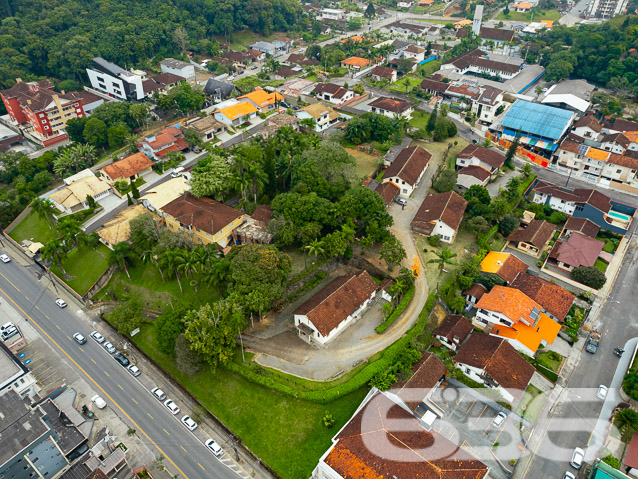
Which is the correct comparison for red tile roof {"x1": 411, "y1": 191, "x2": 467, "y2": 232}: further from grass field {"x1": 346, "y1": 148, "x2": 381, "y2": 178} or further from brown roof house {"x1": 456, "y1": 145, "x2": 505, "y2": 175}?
brown roof house {"x1": 456, "y1": 145, "x2": 505, "y2": 175}

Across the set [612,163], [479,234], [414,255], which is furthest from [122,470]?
[612,163]

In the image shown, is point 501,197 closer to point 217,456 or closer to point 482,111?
point 482,111

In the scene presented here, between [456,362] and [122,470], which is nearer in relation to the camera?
[122,470]

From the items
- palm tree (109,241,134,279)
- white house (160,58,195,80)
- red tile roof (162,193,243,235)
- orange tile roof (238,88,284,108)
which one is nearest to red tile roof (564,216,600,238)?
red tile roof (162,193,243,235)

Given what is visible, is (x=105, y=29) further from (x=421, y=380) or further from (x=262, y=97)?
(x=421, y=380)

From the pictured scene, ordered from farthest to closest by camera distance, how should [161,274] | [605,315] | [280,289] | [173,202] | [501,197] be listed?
Answer: [501,197] → [173,202] → [161,274] → [605,315] → [280,289]

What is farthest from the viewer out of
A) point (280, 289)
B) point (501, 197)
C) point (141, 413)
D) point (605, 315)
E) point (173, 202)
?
point (501, 197)
